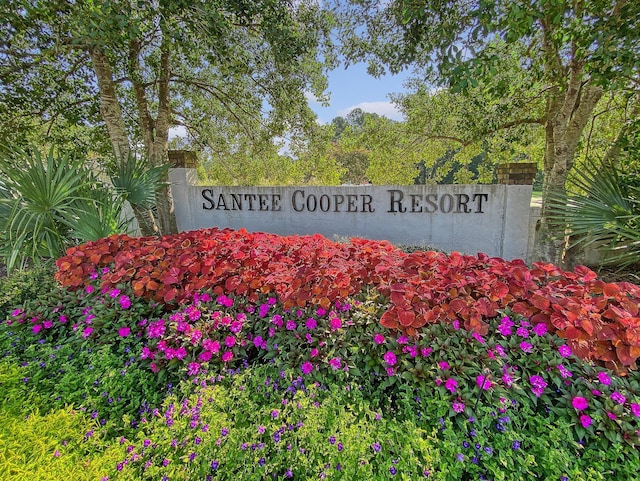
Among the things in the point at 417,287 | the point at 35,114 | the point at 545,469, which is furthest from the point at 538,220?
the point at 35,114

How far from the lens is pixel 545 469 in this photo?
1383 millimetres

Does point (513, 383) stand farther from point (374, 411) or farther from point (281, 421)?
point (281, 421)

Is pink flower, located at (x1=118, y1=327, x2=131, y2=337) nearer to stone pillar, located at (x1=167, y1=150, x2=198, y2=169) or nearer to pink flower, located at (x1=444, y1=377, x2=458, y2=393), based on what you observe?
pink flower, located at (x1=444, y1=377, x2=458, y2=393)

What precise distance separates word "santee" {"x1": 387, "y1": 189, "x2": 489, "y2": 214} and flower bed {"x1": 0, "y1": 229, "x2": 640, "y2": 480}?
3.25 m

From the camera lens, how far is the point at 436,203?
5.52m

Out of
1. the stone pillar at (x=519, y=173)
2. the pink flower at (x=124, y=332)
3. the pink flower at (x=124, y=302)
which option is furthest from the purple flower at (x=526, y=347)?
the stone pillar at (x=519, y=173)

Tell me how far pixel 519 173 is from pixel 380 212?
2264mm

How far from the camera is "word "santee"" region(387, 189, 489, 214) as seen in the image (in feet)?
17.5

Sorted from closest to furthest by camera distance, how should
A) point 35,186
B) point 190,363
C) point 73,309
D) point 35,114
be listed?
point 190,363
point 73,309
point 35,186
point 35,114

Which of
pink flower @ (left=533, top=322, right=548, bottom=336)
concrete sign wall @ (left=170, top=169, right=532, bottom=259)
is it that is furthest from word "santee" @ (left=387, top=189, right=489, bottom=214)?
pink flower @ (left=533, top=322, right=548, bottom=336)

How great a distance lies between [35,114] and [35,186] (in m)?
5.34

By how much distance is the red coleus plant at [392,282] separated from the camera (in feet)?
5.63

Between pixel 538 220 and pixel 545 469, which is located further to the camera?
pixel 538 220

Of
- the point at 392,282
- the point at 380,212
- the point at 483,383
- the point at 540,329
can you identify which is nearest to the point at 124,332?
the point at 392,282
